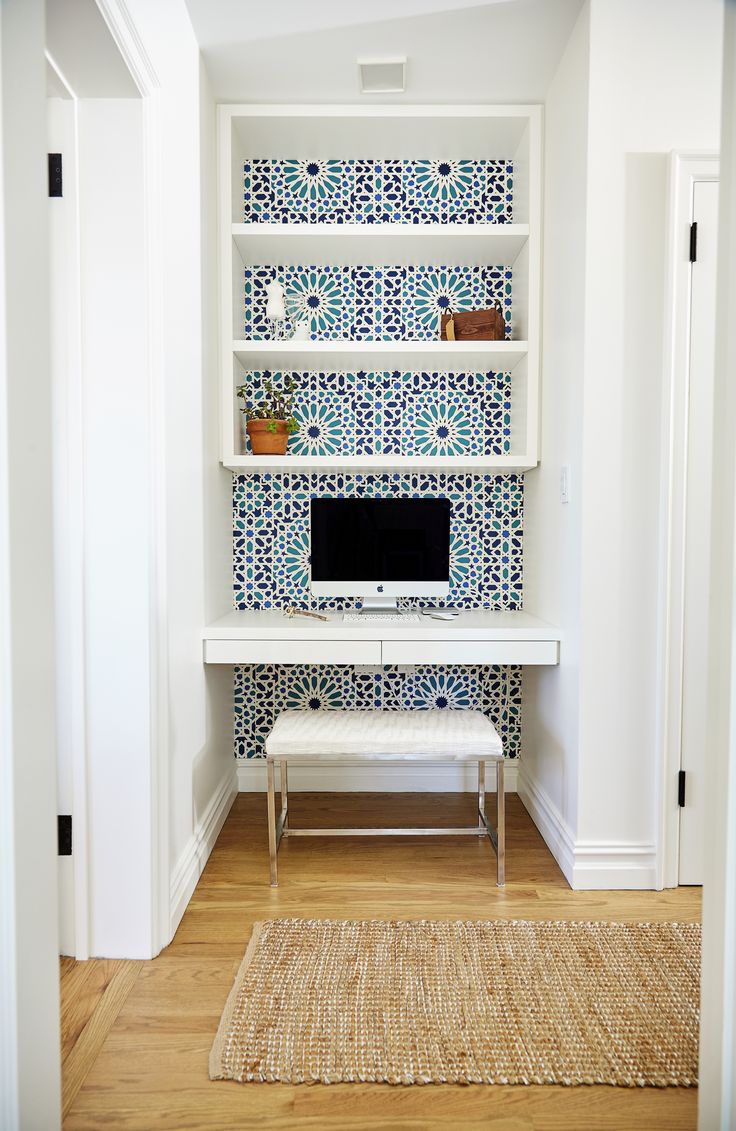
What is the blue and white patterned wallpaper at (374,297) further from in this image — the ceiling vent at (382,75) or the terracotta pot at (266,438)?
the ceiling vent at (382,75)

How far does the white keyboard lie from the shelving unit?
56cm

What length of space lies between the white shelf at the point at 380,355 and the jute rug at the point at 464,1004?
1.86 m

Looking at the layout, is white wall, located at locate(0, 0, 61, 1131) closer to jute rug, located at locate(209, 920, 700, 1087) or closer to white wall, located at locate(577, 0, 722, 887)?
jute rug, located at locate(209, 920, 700, 1087)

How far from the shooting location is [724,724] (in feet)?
3.58

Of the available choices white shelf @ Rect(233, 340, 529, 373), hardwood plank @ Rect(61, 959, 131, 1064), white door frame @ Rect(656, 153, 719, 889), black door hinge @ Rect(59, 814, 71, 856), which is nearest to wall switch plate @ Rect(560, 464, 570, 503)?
white door frame @ Rect(656, 153, 719, 889)

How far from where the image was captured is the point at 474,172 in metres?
2.86

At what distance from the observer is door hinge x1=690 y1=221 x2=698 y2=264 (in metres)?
2.07

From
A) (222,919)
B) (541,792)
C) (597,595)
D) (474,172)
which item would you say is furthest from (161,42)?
(541,792)

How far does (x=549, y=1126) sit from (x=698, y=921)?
0.89m

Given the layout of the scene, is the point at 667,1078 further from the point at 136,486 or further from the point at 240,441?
the point at 240,441

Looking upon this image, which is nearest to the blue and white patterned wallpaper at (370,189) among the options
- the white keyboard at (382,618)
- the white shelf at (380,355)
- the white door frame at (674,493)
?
the white shelf at (380,355)

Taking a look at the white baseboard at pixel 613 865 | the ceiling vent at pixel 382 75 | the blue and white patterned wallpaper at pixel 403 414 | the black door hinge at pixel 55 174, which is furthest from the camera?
the blue and white patterned wallpaper at pixel 403 414

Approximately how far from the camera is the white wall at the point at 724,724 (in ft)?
3.51

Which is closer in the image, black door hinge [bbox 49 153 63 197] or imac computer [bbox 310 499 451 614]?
black door hinge [bbox 49 153 63 197]
